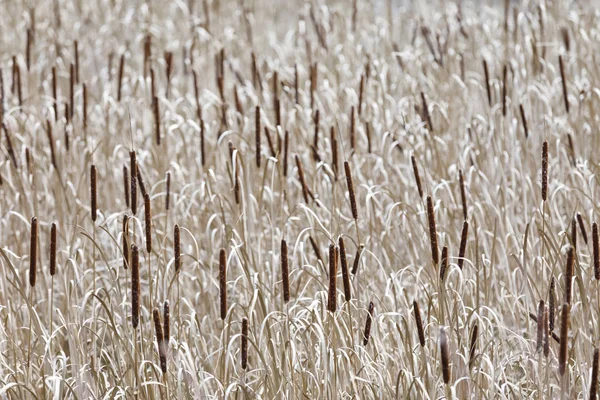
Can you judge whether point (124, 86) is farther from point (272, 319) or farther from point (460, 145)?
point (272, 319)

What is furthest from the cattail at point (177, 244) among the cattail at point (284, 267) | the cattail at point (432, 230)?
the cattail at point (432, 230)

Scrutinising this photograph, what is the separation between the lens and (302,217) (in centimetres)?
404

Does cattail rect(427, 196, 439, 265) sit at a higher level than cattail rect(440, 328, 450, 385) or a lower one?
higher

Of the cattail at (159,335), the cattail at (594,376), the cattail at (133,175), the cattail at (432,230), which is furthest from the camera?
the cattail at (133,175)

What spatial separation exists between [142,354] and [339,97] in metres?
2.67

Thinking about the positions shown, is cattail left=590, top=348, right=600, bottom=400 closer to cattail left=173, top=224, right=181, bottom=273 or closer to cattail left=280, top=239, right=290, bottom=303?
cattail left=280, top=239, right=290, bottom=303

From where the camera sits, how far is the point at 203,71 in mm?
5996

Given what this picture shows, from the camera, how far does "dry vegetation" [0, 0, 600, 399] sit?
261 centimetres

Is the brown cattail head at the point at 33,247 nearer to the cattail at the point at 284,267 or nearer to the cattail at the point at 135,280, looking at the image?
the cattail at the point at 135,280

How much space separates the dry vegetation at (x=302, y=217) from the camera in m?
2.61

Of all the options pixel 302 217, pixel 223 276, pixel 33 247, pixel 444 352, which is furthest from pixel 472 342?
pixel 302 217

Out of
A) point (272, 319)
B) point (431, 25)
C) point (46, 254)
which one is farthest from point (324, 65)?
point (272, 319)

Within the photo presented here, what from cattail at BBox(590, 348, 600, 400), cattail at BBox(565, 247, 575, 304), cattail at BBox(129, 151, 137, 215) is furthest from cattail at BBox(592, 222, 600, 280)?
cattail at BBox(129, 151, 137, 215)

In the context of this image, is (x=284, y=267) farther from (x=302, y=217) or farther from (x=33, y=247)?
(x=302, y=217)
